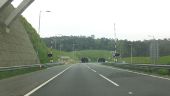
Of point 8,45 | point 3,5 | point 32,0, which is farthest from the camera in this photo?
point 8,45

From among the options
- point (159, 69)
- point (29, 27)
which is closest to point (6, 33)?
point (159, 69)

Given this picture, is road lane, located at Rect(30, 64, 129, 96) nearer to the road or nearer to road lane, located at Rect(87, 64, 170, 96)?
the road

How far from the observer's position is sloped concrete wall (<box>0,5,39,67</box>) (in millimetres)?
42438

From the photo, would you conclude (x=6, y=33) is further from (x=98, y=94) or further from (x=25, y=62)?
(x=98, y=94)

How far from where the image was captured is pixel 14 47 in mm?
47969

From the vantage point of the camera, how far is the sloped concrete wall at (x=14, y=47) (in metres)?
42.4

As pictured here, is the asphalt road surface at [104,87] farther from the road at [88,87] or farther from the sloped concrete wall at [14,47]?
the sloped concrete wall at [14,47]

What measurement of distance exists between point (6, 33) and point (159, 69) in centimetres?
1914

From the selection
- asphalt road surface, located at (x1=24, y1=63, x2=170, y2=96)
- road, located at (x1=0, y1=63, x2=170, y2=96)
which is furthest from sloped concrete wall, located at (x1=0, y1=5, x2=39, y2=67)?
asphalt road surface, located at (x1=24, y1=63, x2=170, y2=96)

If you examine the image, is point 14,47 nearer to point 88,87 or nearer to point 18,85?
point 18,85

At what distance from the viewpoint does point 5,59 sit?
138ft

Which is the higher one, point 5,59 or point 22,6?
point 22,6

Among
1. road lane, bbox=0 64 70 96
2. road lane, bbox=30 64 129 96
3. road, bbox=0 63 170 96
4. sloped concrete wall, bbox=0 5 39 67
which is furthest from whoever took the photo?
sloped concrete wall, bbox=0 5 39 67

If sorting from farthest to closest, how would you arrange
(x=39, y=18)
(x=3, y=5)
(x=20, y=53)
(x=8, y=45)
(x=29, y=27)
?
1. (x=29, y=27)
2. (x=39, y=18)
3. (x=20, y=53)
4. (x=8, y=45)
5. (x=3, y=5)
